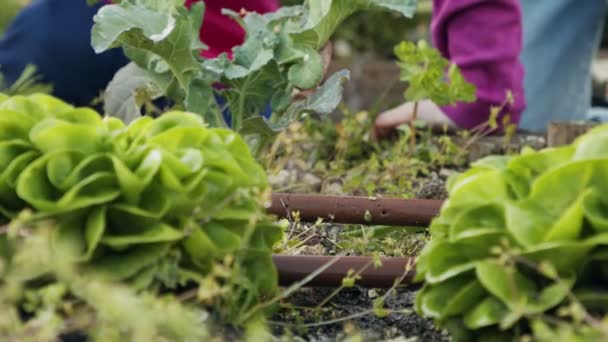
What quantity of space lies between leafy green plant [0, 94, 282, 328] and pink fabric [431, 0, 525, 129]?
4.77 ft

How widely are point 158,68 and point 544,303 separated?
2.99ft

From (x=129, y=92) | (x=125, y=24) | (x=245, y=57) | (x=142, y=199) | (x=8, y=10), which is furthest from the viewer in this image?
(x=8, y=10)

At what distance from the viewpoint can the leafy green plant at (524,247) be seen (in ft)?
2.94

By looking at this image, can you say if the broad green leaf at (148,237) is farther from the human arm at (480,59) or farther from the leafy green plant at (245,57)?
the human arm at (480,59)

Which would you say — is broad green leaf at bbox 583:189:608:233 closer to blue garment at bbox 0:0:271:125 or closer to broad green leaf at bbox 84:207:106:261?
broad green leaf at bbox 84:207:106:261

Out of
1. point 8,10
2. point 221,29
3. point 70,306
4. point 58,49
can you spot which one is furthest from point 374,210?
point 8,10

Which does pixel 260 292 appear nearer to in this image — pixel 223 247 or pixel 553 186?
pixel 223 247

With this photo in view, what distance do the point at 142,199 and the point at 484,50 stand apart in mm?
1596

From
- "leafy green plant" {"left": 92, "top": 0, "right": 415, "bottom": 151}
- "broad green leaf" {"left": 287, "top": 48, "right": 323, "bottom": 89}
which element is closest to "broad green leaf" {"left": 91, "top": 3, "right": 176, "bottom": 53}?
"leafy green plant" {"left": 92, "top": 0, "right": 415, "bottom": 151}

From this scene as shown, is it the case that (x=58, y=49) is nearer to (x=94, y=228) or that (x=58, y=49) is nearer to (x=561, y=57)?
(x=94, y=228)

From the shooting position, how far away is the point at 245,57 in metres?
1.54

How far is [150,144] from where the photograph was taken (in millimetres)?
996

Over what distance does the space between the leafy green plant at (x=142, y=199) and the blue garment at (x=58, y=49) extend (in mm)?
1642

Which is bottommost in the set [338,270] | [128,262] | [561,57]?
[561,57]
